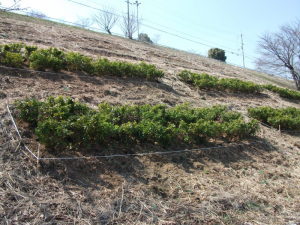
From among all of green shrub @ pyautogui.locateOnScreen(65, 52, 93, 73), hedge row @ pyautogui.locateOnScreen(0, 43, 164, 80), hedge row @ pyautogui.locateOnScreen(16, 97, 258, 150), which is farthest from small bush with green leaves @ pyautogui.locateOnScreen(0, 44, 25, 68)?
hedge row @ pyautogui.locateOnScreen(16, 97, 258, 150)

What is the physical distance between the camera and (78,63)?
7.65 metres

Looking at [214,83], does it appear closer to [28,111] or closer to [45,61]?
[45,61]

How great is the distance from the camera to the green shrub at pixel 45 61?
6911mm

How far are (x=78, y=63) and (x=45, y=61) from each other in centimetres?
90

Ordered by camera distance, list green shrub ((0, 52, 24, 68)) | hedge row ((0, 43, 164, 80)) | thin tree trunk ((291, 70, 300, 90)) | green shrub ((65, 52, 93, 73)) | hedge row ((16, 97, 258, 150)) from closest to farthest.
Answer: hedge row ((16, 97, 258, 150))
green shrub ((0, 52, 24, 68))
hedge row ((0, 43, 164, 80))
green shrub ((65, 52, 93, 73))
thin tree trunk ((291, 70, 300, 90))

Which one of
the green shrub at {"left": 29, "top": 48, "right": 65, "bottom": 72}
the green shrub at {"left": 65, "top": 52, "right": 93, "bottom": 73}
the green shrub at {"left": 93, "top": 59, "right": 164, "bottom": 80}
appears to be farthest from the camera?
the green shrub at {"left": 93, "top": 59, "right": 164, "bottom": 80}

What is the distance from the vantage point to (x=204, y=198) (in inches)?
164

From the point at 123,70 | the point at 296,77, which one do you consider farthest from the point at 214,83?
the point at 296,77

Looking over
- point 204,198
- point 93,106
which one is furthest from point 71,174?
point 93,106

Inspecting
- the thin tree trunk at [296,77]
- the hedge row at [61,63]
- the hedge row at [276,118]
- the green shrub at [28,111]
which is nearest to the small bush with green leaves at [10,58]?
the hedge row at [61,63]

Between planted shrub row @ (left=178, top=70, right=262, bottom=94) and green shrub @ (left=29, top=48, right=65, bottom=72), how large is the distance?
14.2 ft

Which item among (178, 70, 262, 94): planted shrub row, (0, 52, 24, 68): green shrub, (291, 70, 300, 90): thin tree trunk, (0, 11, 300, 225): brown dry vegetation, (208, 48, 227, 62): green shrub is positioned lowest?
(0, 11, 300, 225): brown dry vegetation

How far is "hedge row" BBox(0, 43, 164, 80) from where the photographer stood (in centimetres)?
677

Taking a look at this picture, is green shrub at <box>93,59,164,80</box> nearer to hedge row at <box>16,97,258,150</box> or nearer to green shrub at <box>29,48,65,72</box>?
green shrub at <box>29,48,65,72</box>
